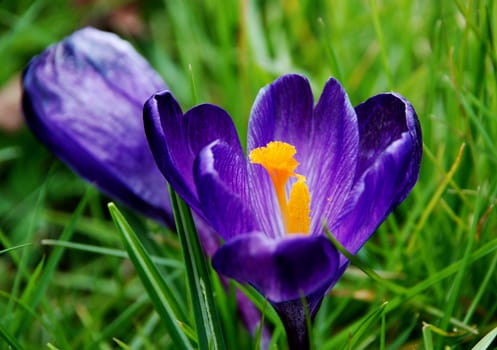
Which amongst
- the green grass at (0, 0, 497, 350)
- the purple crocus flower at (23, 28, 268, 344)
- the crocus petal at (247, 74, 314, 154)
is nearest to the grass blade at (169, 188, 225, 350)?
the green grass at (0, 0, 497, 350)

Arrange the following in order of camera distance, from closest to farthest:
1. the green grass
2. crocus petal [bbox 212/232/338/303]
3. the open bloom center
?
crocus petal [bbox 212/232/338/303] < the open bloom center < the green grass

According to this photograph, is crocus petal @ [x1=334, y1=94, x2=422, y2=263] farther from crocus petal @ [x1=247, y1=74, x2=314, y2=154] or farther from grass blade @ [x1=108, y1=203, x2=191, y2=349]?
grass blade @ [x1=108, y1=203, x2=191, y2=349]

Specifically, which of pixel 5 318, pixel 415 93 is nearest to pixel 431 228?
pixel 415 93

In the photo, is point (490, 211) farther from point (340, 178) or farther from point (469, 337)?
point (340, 178)

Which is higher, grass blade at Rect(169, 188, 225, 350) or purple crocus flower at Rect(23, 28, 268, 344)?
purple crocus flower at Rect(23, 28, 268, 344)

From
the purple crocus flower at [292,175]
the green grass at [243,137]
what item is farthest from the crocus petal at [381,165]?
the green grass at [243,137]

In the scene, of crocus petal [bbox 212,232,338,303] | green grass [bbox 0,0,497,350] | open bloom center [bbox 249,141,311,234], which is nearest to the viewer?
crocus petal [bbox 212,232,338,303]

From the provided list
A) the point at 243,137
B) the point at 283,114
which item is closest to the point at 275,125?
the point at 283,114

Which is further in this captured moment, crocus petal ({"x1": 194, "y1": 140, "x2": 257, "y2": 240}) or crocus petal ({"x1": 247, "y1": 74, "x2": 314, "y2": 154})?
crocus petal ({"x1": 247, "y1": 74, "x2": 314, "y2": 154})
